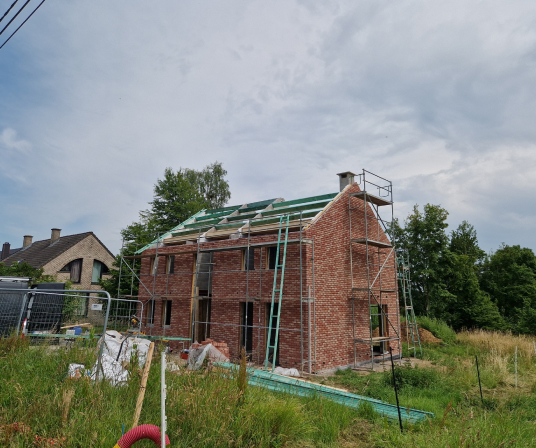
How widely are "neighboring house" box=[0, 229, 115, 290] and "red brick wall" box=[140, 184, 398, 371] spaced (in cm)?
1513

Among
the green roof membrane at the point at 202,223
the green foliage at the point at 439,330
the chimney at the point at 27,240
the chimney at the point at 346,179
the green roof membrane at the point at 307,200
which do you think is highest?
the chimney at the point at 27,240

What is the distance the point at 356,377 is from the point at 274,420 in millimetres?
6218

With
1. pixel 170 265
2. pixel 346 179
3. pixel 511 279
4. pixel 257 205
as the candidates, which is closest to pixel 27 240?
pixel 170 265

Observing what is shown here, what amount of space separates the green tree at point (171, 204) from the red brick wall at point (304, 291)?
319 inches

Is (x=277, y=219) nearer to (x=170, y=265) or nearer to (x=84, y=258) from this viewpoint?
(x=170, y=265)

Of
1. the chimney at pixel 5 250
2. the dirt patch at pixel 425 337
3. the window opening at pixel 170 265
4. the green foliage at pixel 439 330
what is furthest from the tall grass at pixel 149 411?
the chimney at pixel 5 250

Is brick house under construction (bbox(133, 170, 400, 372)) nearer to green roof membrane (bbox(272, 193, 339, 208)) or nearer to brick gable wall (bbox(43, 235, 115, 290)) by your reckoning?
green roof membrane (bbox(272, 193, 339, 208))

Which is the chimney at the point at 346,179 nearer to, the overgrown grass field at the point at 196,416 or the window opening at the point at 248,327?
the window opening at the point at 248,327

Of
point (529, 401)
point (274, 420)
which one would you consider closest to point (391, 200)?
point (529, 401)

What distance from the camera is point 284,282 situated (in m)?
12.6

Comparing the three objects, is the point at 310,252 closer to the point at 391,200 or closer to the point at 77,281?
the point at 391,200

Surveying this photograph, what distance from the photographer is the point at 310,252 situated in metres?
12.5

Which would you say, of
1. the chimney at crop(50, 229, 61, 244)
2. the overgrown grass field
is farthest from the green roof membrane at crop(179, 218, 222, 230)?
the chimney at crop(50, 229, 61, 244)

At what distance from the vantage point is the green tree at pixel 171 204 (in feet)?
79.5
